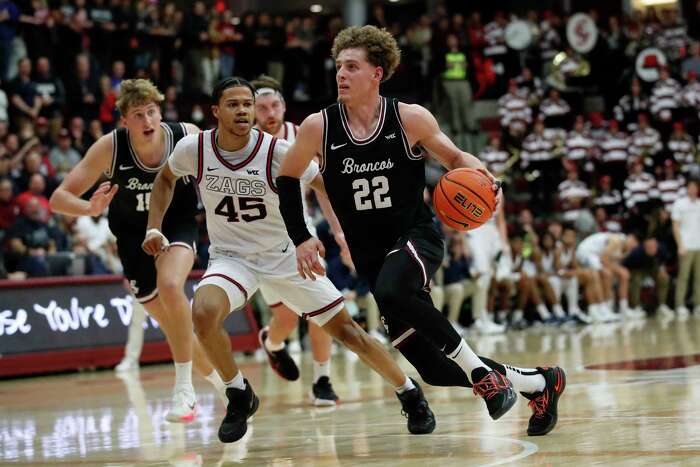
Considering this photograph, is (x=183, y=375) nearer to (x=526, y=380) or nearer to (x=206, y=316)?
(x=206, y=316)

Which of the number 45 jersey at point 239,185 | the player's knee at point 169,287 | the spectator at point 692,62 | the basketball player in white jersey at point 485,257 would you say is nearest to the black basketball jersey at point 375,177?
the number 45 jersey at point 239,185

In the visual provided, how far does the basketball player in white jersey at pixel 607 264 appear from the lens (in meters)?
19.0

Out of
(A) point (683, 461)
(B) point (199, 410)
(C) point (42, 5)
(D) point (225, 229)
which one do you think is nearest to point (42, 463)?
(D) point (225, 229)

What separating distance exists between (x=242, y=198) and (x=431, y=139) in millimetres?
1268

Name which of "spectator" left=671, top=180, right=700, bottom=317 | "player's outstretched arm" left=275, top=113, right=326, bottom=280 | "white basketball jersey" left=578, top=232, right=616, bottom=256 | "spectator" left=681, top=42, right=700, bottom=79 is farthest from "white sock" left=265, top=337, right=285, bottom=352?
"spectator" left=681, top=42, right=700, bottom=79

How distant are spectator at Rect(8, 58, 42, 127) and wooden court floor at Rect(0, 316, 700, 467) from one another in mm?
6071

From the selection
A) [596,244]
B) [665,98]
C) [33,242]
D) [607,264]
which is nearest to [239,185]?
[33,242]

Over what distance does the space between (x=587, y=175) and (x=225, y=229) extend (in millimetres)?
16684

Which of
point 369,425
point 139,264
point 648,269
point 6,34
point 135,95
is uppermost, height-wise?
point 6,34

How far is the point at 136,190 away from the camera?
7.48m

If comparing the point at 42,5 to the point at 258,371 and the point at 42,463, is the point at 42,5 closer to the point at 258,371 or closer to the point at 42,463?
the point at 258,371

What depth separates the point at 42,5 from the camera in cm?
1800

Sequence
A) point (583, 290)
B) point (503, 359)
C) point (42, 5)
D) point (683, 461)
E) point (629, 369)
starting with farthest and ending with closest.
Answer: point (583, 290) < point (42, 5) < point (503, 359) < point (629, 369) < point (683, 461)

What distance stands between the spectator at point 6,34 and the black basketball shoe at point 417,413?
40.4 feet
